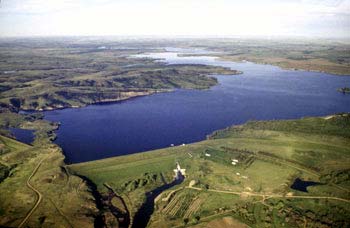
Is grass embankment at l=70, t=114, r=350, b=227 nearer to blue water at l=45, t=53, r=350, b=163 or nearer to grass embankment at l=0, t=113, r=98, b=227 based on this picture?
grass embankment at l=0, t=113, r=98, b=227

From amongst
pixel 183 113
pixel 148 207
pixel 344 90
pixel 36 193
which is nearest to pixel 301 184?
pixel 148 207

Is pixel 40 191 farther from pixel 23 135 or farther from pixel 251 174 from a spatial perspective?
pixel 23 135

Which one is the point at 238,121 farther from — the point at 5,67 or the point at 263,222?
the point at 5,67

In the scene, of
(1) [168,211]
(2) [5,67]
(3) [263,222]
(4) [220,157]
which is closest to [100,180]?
(1) [168,211]

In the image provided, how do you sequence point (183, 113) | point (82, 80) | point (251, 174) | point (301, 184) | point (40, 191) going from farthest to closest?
point (82, 80) < point (183, 113) < point (251, 174) < point (301, 184) < point (40, 191)


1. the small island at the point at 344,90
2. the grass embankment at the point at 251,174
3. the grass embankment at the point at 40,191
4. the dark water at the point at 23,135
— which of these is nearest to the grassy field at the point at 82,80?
the dark water at the point at 23,135

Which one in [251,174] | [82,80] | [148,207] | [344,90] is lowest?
[148,207]

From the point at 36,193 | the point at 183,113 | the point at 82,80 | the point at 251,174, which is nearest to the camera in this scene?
the point at 36,193
